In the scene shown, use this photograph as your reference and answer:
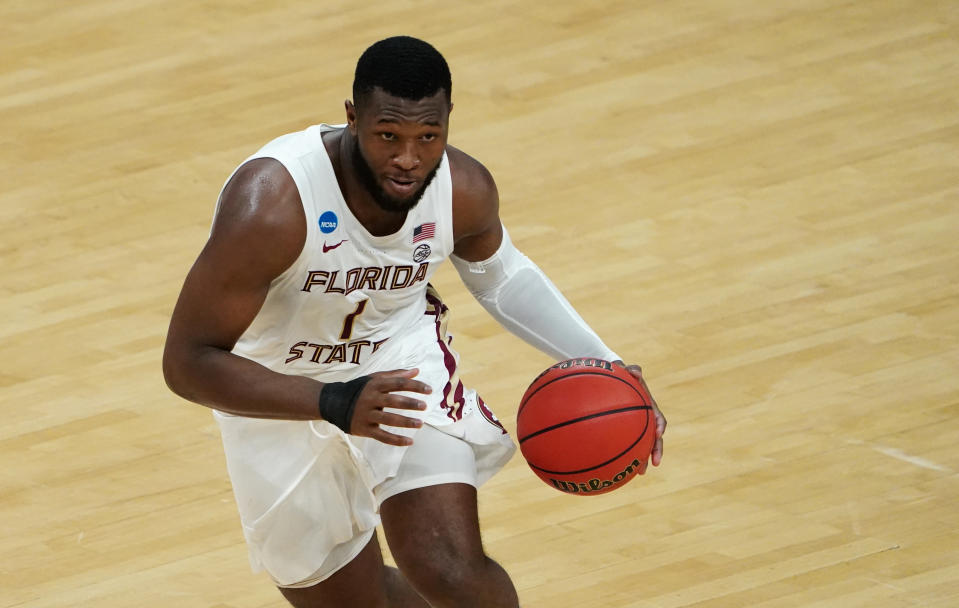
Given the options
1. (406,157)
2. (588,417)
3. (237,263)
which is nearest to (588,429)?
(588,417)

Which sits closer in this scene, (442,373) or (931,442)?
(442,373)

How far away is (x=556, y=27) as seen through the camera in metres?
9.23

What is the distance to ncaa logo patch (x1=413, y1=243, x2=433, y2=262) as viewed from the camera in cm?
387

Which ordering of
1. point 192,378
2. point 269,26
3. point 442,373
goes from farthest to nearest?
point 269,26 → point 442,373 → point 192,378

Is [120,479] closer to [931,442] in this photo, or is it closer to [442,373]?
[442,373]

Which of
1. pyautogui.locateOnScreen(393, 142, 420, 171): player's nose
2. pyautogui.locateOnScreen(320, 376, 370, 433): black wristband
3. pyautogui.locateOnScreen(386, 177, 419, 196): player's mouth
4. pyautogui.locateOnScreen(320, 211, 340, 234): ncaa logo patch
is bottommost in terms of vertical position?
pyautogui.locateOnScreen(320, 376, 370, 433): black wristband

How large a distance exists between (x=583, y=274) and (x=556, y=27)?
2834mm

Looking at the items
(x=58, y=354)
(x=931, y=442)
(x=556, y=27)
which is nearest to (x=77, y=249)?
(x=58, y=354)

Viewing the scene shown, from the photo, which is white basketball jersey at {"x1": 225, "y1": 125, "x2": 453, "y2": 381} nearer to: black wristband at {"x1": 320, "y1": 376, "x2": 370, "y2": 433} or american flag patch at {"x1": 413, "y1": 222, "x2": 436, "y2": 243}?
american flag patch at {"x1": 413, "y1": 222, "x2": 436, "y2": 243}

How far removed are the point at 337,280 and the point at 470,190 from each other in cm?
42

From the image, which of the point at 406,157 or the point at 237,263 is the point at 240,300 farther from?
the point at 406,157

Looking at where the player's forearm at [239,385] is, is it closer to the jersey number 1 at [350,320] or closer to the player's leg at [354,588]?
the jersey number 1 at [350,320]

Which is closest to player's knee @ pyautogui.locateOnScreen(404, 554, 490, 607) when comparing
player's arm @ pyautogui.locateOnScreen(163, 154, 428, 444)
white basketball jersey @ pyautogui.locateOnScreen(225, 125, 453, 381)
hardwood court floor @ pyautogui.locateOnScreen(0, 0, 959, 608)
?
player's arm @ pyautogui.locateOnScreen(163, 154, 428, 444)

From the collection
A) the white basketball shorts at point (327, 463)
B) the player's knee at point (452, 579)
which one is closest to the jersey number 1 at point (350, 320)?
the white basketball shorts at point (327, 463)
